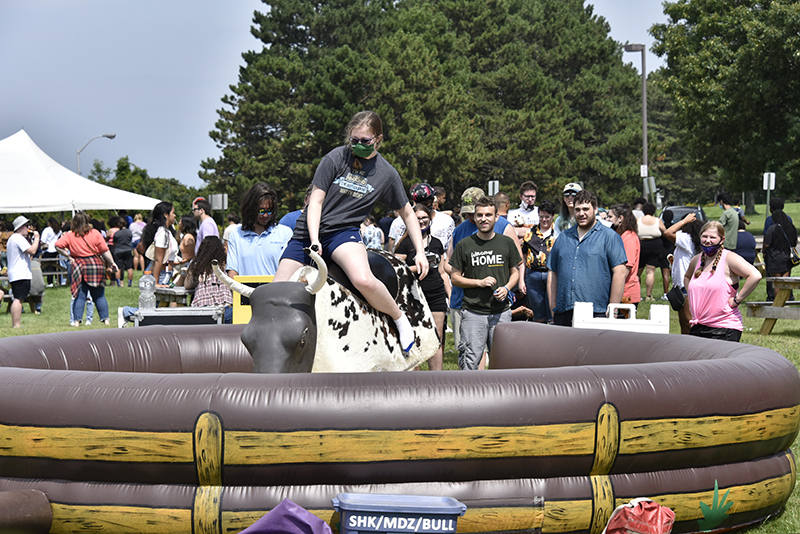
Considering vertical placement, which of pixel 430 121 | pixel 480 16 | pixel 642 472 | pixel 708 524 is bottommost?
pixel 708 524

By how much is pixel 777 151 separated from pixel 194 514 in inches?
1356

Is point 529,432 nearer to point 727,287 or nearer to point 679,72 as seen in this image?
point 727,287

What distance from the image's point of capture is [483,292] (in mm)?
7383

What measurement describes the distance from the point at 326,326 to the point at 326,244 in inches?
21.7

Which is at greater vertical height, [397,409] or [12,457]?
[397,409]

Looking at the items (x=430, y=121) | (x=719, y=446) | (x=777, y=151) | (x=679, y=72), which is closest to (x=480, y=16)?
(x=430, y=121)

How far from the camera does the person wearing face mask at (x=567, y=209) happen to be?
26.8 feet

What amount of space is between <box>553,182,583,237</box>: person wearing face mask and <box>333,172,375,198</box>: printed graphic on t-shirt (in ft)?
11.7

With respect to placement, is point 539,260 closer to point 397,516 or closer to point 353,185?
point 353,185

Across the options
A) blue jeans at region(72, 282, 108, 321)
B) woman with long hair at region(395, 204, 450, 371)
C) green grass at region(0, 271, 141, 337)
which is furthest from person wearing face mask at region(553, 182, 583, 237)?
blue jeans at region(72, 282, 108, 321)

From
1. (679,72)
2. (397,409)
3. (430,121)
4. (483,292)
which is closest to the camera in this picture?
(397,409)

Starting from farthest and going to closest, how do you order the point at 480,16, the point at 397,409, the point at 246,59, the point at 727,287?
1. the point at 480,16
2. the point at 246,59
3. the point at 727,287
4. the point at 397,409

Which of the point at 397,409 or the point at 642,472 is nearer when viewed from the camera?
the point at 397,409

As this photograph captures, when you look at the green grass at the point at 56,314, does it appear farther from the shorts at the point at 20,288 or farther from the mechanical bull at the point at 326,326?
the mechanical bull at the point at 326,326
